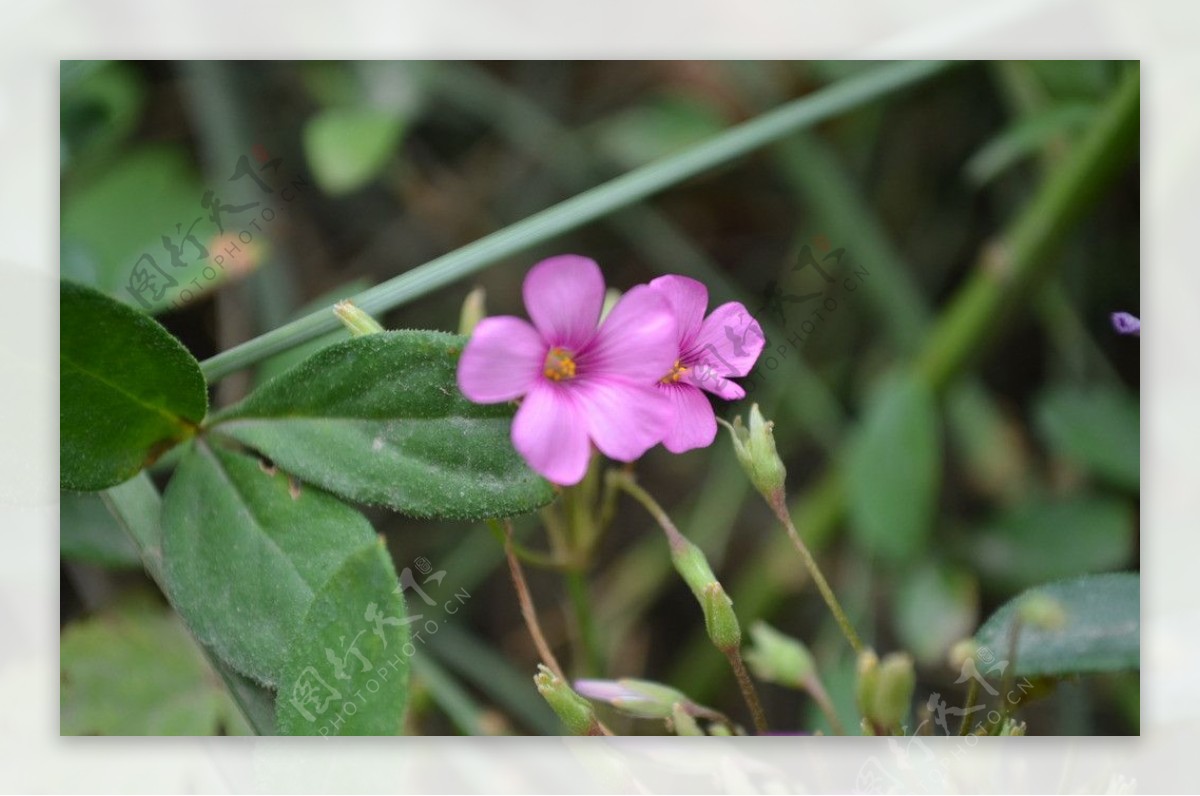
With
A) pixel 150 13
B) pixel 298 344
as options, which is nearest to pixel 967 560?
pixel 298 344

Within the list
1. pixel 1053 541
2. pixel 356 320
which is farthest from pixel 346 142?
pixel 1053 541

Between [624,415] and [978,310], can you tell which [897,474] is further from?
[624,415]

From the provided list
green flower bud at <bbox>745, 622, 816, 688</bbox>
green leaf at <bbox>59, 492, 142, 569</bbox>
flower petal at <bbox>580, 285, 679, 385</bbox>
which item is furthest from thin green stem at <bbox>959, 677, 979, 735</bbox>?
green leaf at <bbox>59, 492, 142, 569</bbox>

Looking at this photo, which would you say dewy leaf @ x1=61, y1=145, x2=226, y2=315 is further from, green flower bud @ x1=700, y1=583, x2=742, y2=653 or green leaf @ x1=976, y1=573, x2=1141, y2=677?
green leaf @ x1=976, y1=573, x2=1141, y2=677

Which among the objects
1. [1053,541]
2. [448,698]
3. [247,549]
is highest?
[247,549]

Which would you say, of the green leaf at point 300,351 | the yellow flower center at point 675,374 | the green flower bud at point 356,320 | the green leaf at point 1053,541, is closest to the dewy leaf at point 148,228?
the green leaf at point 300,351

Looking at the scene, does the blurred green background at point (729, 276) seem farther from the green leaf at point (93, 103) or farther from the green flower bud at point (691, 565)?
the green flower bud at point (691, 565)

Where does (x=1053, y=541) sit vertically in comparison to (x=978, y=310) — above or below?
below
